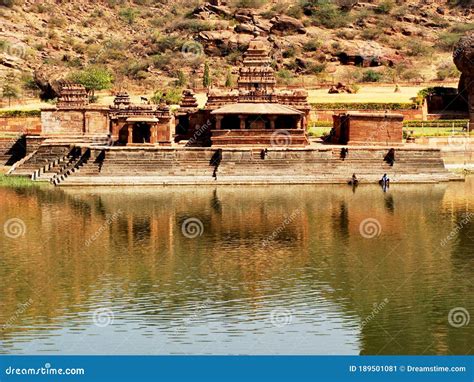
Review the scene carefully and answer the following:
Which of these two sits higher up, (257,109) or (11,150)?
(257,109)

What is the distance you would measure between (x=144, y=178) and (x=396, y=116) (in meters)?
13.5

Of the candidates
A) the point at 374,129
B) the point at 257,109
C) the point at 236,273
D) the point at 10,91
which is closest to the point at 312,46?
the point at 10,91

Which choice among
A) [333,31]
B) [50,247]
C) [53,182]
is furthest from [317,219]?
[333,31]
